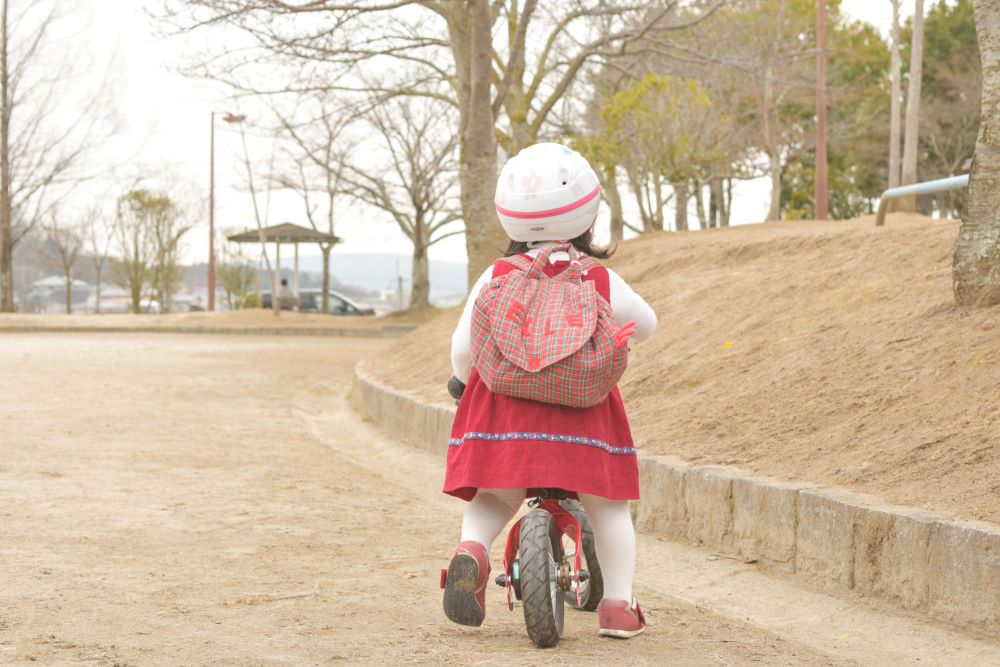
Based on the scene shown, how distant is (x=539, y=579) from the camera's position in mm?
3400

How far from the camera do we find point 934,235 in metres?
8.30

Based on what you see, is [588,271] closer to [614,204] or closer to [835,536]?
[835,536]

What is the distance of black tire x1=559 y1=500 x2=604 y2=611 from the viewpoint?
3881 mm

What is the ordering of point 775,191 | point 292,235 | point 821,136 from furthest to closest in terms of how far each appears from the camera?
point 292,235 → point 775,191 → point 821,136

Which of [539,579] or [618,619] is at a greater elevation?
[539,579]

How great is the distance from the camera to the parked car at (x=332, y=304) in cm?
4006

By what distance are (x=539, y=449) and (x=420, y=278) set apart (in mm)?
30855

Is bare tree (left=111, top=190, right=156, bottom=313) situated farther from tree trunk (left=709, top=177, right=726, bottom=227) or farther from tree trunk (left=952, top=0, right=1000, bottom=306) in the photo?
tree trunk (left=952, top=0, right=1000, bottom=306)

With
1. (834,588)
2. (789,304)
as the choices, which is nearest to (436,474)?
(789,304)

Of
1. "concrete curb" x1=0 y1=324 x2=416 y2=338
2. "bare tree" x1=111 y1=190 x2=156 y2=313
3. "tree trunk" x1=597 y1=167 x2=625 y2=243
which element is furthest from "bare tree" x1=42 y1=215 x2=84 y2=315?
"tree trunk" x1=597 y1=167 x2=625 y2=243

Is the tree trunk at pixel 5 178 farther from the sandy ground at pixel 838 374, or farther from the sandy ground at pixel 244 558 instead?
the sandy ground at pixel 838 374

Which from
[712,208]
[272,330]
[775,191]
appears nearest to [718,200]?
[712,208]

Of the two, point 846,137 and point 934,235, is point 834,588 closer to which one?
point 934,235

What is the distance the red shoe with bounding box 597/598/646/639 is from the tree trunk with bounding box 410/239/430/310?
2970cm
